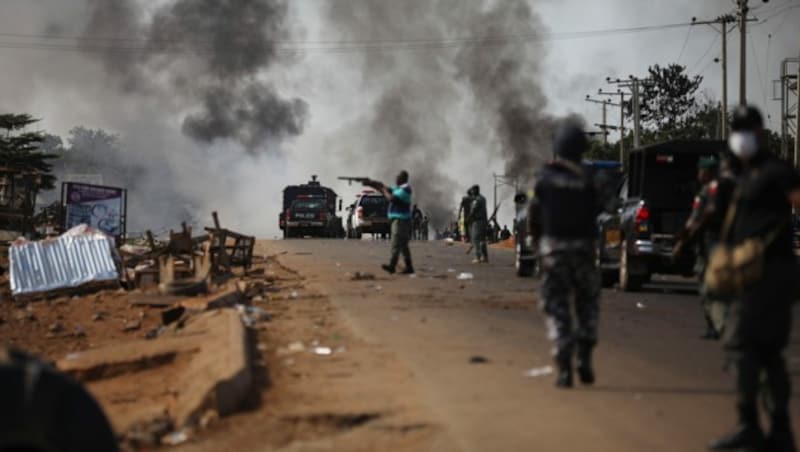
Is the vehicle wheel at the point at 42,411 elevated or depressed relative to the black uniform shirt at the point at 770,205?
depressed

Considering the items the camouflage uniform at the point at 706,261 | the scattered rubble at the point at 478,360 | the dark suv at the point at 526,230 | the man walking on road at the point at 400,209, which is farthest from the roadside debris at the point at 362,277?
the scattered rubble at the point at 478,360

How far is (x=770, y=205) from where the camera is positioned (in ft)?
19.2

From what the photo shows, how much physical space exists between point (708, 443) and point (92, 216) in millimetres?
20328

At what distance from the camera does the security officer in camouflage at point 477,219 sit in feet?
80.8

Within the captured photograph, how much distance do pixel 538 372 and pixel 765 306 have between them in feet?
9.69

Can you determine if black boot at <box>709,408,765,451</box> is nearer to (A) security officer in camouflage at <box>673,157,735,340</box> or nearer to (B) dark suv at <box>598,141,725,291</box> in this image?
(A) security officer in camouflage at <box>673,157,735,340</box>

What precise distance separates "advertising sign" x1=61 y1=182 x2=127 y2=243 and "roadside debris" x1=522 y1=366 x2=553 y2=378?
17.1m

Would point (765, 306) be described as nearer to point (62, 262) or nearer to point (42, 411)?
point (42, 411)

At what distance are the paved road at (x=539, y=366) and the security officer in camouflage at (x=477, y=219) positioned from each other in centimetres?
697

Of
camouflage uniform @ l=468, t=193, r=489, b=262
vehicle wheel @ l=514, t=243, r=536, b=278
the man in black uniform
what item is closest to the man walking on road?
vehicle wheel @ l=514, t=243, r=536, b=278

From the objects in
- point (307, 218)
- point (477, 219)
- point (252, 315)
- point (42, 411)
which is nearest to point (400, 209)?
point (477, 219)

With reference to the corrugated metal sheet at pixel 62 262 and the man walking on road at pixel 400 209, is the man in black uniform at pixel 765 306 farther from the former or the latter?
the corrugated metal sheet at pixel 62 262

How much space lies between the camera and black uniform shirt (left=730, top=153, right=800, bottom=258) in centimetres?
582

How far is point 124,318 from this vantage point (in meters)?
16.4
